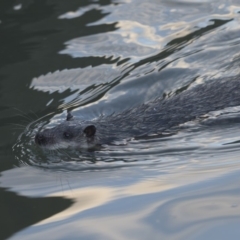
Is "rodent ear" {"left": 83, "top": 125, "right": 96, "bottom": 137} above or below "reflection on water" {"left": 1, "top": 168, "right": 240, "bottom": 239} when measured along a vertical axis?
above

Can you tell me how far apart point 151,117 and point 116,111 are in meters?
0.63

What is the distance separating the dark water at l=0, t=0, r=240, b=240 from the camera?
15.1 feet

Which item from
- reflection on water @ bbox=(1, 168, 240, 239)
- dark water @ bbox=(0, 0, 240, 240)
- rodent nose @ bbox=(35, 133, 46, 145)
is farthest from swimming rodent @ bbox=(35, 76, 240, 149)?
reflection on water @ bbox=(1, 168, 240, 239)

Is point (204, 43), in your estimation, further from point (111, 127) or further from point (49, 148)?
point (49, 148)

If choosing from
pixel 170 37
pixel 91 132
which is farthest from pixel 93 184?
pixel 170 37

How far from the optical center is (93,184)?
17.5ft

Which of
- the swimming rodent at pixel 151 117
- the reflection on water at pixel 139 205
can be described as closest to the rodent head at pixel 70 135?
the swimming rodent at pixel 151 117

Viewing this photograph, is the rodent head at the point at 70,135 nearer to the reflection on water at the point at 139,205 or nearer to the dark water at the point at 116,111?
the dark water at the point at 116,111

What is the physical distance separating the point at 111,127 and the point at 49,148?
91 cm

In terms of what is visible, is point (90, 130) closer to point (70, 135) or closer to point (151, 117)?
point (70, 135)

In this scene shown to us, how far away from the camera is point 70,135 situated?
6.84 meters

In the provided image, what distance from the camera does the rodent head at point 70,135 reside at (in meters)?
6.58

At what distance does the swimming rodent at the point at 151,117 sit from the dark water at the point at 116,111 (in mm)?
187

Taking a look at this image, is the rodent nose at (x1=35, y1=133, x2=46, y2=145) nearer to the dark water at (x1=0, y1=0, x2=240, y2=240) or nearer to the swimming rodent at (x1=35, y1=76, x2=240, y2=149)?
the dark water at (x1=0, y1=0, x2=240, y2=240)
